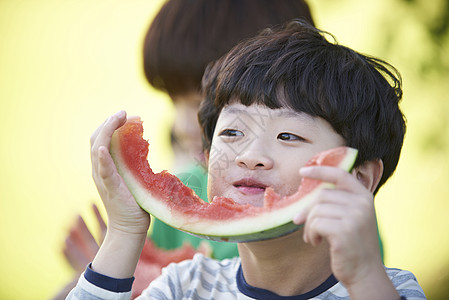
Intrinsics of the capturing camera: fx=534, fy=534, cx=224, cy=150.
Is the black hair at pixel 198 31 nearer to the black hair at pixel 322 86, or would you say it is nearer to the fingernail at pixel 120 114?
the black hair at pixel 322 86

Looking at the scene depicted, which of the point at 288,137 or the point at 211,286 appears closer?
the point at 288,137

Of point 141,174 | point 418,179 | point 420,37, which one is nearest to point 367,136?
point 141,174

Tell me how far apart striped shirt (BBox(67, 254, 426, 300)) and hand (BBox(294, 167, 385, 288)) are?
42 centimetres

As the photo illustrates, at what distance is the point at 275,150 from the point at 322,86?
349 mm

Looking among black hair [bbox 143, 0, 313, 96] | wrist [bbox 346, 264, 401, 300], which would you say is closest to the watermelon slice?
wrist [bbox 346, 264, 401, 300]

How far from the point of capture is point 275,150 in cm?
170

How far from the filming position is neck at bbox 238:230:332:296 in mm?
1797

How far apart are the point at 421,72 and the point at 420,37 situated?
0.28 meters

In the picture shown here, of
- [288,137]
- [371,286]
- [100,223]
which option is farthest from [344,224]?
[100,223]

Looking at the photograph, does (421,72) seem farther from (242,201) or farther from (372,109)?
(242,201)

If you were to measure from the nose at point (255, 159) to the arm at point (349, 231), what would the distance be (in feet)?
1.03

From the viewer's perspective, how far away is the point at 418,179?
4.30 m

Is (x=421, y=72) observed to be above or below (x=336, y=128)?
below

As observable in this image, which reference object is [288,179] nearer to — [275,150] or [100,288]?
[275,150]
